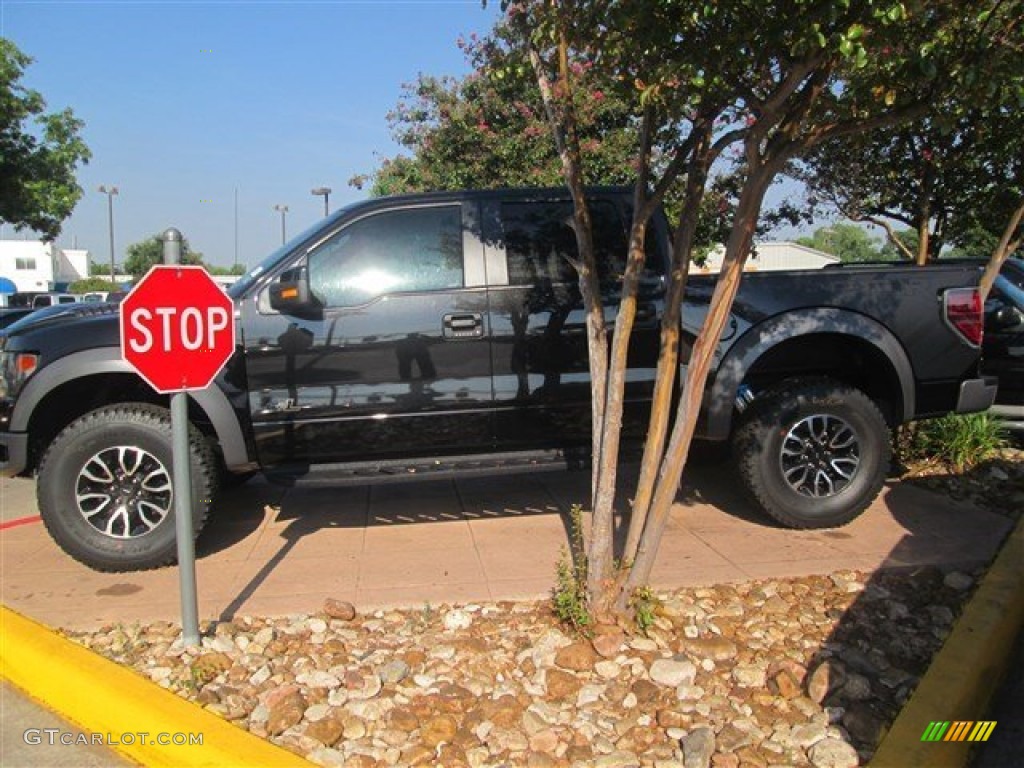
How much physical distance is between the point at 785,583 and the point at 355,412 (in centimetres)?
243

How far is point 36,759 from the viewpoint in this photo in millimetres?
2844

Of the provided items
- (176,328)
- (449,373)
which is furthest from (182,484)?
(449,373)

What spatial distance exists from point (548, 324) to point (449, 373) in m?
0.62

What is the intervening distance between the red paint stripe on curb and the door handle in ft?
10.5

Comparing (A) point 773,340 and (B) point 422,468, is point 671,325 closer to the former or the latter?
(A) point 773,340

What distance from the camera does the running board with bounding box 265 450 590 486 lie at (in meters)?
4.38

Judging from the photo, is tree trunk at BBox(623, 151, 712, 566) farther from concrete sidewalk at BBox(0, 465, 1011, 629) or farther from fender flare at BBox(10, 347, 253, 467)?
fender flare at BBox(10, 347, 253, 467)

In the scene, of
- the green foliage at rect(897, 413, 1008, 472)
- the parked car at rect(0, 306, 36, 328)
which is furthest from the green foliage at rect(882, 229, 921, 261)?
the parked car at rect(0, 306, 36, 328)

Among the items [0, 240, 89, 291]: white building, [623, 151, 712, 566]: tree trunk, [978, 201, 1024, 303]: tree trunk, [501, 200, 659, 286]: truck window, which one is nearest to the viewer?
[623, 151, 712, 566]: tree trunk

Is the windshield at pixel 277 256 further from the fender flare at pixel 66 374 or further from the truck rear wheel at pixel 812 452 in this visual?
the truck rear wheel at pixel 812 452

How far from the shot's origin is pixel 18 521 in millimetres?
5441

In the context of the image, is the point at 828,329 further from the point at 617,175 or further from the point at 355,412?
the point at 617,175

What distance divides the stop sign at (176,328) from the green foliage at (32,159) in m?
15.8

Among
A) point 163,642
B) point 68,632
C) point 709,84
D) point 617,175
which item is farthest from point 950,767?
point 617,175
